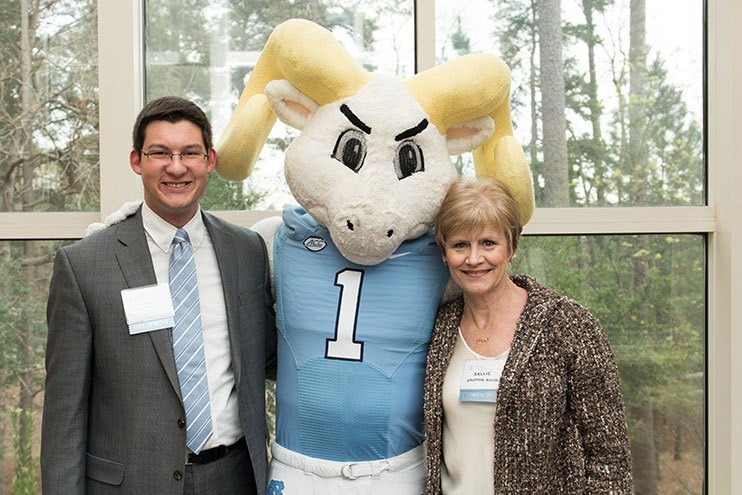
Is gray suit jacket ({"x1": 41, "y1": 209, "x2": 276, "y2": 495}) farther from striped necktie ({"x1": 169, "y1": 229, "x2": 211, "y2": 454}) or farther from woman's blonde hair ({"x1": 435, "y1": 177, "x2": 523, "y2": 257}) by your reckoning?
woman's blonde hair ({"x1": 435, "y1": 177, "x2": 523, "y2": 257})

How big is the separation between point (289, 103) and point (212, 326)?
0.55m

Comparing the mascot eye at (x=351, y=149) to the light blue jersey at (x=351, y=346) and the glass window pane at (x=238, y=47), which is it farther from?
the glass window pane at (x=238, y=47)

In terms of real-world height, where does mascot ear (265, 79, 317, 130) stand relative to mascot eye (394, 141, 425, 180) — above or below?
above

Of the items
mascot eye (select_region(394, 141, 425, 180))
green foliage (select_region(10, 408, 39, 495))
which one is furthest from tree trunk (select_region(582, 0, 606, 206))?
green foliage (select_region(10, 408, 39, 495))

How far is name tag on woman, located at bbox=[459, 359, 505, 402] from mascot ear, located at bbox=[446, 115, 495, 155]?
20.2 inches

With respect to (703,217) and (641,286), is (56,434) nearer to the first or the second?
(641,286)

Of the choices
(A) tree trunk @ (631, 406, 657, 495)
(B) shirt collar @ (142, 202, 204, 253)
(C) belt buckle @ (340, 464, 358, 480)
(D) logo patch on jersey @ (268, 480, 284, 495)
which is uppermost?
(B) shirt collar @ (142, 202, 204, 253)

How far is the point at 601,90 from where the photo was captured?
7.41ft

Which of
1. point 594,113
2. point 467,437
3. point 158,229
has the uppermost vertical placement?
point 594,113

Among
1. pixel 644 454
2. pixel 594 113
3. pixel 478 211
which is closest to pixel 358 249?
pixel 478 211

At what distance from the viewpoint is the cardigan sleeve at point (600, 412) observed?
147 cm

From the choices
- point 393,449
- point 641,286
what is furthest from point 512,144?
point 641,286

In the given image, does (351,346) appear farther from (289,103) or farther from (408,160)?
(289,103)

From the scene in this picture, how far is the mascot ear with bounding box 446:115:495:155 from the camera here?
1.65 metres
